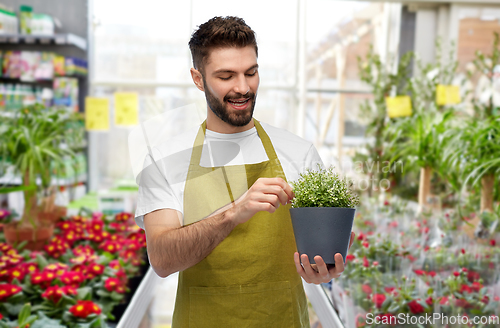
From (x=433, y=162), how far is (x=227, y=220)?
1.72 metres

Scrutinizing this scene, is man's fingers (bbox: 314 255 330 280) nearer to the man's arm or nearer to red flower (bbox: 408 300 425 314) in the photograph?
the man's arm

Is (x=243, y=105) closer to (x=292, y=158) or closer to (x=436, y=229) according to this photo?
(x=292, y=158)

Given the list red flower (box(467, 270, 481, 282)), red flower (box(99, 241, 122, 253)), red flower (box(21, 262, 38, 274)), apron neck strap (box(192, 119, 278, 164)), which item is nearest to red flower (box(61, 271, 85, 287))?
red flower (box(21, 262, 38, 274))

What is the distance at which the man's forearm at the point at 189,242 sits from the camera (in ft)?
2.59

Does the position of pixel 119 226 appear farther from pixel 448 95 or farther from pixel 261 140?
pixel 448 95

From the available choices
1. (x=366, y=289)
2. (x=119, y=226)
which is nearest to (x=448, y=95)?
(x=366, y=289)

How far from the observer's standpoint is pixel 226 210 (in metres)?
0.80

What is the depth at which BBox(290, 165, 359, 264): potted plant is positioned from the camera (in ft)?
2.41

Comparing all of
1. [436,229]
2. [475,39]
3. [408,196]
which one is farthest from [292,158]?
[475,39]

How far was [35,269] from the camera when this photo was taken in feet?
5.69

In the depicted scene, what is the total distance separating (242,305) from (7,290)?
1042 mm

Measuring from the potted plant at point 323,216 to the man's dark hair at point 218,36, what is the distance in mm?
300

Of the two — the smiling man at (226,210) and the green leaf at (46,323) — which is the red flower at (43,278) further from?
the smiling man at (226,210)

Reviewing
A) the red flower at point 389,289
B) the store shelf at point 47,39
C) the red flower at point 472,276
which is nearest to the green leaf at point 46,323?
the red flower at point 389,289
